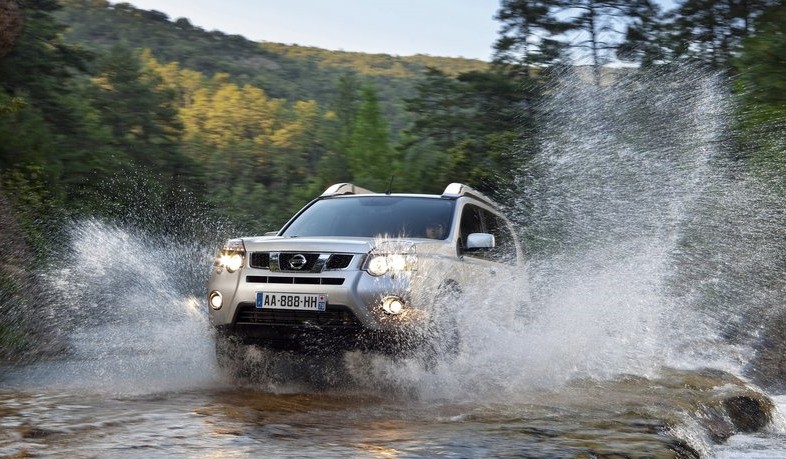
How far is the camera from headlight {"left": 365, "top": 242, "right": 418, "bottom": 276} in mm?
7207

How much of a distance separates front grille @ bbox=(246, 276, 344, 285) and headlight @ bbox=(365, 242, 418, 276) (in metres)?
0.27

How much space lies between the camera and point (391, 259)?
23.8 ft

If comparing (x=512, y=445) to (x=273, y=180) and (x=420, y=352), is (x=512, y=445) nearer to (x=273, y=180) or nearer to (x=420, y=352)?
(x=420, y=352)

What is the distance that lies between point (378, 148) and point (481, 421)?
54.3 metres

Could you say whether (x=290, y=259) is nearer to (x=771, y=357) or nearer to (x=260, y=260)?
(x=260, y=260)

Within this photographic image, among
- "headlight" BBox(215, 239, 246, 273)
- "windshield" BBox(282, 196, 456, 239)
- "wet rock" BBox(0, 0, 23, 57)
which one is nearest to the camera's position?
"headlight" BBox(215, 239, 246, 273)

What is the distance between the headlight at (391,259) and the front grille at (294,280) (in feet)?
0.87

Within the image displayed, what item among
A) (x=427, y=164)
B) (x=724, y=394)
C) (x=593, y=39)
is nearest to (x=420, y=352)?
(x=724, y=394)

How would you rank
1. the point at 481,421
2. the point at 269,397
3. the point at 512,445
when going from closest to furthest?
the point at 512,445 → the point at 481,421 → the point at 269,397

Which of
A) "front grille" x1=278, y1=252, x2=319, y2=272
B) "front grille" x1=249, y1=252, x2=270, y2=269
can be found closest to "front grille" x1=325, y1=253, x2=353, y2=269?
"front grille" x1=278, y1=252, x2=319, y2=272

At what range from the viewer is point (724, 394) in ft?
27.8

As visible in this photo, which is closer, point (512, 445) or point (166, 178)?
point (512, 445)

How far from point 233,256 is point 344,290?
3.73 feet

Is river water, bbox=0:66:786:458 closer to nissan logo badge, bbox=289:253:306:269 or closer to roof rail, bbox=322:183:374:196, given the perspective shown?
nissan logo badge, bbox=289:253:306:269
